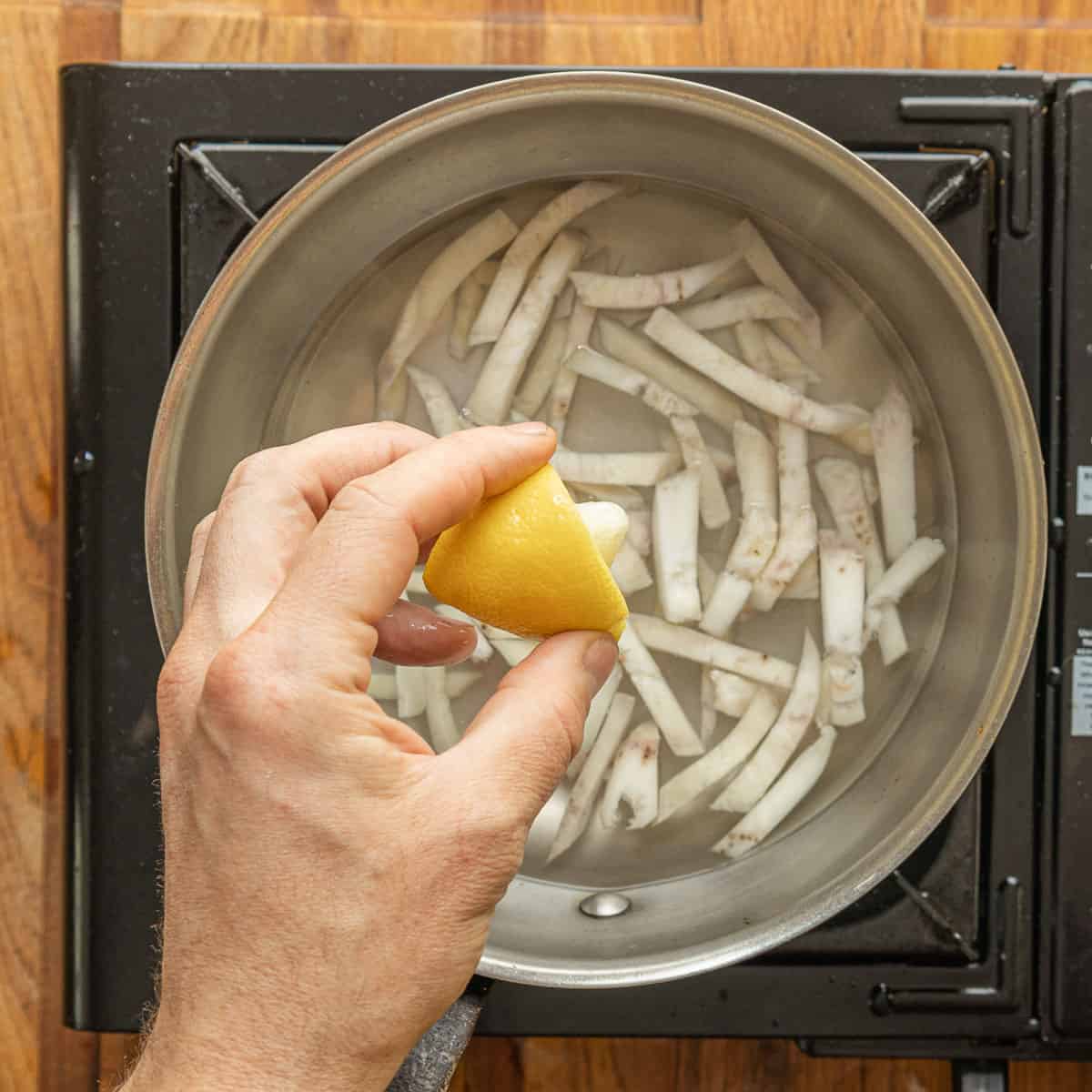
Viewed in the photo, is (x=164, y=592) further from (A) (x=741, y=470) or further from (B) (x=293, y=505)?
(A) (x=741, y=470)

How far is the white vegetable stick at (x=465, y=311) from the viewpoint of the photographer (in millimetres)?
644

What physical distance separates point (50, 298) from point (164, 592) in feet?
0.92

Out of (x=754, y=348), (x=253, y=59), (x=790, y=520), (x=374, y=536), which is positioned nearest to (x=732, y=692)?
(x=790, y=520)

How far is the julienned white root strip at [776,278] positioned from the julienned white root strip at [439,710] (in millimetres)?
312

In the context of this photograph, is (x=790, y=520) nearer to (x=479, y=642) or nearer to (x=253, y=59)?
(x=479, y=642)

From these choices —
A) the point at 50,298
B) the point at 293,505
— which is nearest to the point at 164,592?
the point at 293,505

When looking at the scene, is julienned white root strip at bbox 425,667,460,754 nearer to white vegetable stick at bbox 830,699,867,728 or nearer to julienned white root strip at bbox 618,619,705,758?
julienned white root strip at bbox 618,619,705,758

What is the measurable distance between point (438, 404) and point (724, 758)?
279mm

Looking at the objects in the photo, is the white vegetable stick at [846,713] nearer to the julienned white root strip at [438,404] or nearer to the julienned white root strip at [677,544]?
the julienned white root strip at [677,544]

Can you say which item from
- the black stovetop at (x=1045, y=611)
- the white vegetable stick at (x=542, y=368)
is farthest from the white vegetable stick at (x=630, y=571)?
the black stovetop at (x=1045, y=611)

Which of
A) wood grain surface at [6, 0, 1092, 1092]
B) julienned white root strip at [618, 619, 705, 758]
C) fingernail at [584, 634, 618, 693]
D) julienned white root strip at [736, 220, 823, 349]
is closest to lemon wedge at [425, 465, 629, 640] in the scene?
fingernail at [584, 634, 618, 693]

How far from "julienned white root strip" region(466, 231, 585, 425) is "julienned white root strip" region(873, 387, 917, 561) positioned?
22 cm

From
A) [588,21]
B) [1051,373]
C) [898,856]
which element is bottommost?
[898,856]

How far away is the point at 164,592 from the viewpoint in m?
0.52
